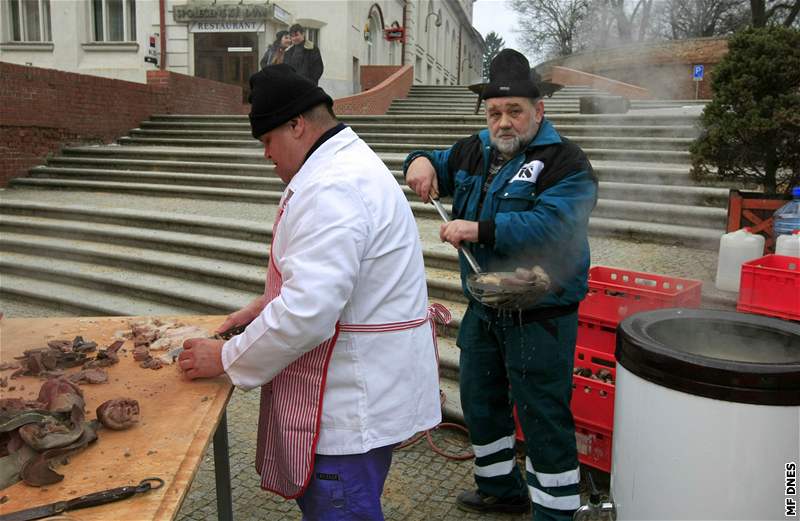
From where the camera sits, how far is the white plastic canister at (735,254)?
417cm

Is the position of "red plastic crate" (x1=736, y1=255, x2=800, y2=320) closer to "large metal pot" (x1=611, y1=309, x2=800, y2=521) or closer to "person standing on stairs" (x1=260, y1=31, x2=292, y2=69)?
"large metal pot" (x1=611, y1=309, x2=800, y2=521)

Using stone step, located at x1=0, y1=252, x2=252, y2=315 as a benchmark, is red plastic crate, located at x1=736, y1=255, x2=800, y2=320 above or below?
above

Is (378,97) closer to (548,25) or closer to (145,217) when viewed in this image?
(145,217)

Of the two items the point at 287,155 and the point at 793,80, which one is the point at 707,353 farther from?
the point at 793,80

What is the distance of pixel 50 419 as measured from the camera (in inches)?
68.7

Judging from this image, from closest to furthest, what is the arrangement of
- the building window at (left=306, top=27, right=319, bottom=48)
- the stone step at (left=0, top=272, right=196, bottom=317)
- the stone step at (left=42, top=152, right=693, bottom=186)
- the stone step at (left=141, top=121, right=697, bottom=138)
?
1. the stone step at (left=0, top=272, right=196, bottom=317)
2. the stone step at (left=42, top=152, right=693, bottom=186)
3. the stone step at (left=141, top=121, right=697, bottom=138)
4. the building window at (left=306, top=27, right=319, bottom=48)

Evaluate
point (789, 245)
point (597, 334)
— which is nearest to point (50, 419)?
point (597, 334)

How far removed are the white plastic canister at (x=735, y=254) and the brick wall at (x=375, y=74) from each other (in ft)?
54.6

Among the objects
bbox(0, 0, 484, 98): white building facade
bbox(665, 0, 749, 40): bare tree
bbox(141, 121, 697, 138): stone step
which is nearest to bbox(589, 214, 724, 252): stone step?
bbox(141, 121, 697, 138): stone step

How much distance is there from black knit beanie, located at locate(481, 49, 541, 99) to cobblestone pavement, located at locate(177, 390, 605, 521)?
6.65 ft

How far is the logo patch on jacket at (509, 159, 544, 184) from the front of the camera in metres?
2.64

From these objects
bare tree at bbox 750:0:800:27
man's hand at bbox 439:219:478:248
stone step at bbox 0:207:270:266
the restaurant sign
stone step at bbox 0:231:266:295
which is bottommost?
stone step at bbox 0:231:266:295

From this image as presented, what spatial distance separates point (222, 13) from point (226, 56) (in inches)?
47.9

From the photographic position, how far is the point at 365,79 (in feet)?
66.2
